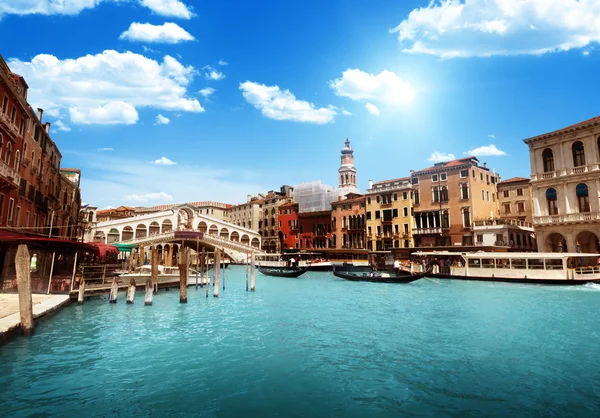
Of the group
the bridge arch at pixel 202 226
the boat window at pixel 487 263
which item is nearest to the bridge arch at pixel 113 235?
the bridge arch at pixel 202 226

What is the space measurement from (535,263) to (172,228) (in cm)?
4909

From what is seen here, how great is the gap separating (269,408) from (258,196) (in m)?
69.3

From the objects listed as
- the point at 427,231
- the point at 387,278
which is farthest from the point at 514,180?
the point at 387,278

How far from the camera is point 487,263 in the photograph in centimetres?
2825

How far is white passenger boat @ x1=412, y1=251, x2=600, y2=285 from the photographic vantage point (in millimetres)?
24234

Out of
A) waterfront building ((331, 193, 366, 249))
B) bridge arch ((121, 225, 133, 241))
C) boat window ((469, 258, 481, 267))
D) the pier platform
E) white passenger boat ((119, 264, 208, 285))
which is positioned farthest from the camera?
bridge arch ((121, 225, 133, 241))

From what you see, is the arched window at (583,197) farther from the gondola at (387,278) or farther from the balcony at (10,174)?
the balcony at (10,174)

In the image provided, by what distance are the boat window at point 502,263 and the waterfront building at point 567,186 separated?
460 centimetres

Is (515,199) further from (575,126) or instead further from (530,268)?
(530,268)

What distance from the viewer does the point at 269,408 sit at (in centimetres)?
634

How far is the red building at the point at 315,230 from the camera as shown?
2093 inches

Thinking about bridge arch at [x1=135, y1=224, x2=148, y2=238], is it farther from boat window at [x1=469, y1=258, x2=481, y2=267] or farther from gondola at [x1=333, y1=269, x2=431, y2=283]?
boat window at [x1=469, y1=258, x2=481, y2=267]

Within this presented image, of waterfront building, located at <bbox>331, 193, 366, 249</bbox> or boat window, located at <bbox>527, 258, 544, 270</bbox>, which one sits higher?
waterfront building, located at <bbox>331, 193, 366, 249</bbox>

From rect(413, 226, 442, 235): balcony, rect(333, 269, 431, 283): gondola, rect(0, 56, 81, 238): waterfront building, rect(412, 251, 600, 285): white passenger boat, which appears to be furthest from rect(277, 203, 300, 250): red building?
rect(0, 56, 81, 238): waterfront building
